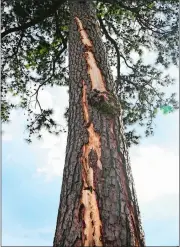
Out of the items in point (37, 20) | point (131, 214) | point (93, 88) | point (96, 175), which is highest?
point (37, 20)

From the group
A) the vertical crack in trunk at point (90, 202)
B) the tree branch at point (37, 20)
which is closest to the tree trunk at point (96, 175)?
the vertical crack in trunk at point (90, 202)

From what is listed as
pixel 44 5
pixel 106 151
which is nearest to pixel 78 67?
pixel 106 151

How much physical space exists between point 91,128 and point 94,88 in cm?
58

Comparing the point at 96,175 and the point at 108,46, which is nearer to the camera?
the point at 96,175

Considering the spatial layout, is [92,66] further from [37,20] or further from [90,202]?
[37,20]

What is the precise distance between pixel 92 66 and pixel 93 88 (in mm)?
492

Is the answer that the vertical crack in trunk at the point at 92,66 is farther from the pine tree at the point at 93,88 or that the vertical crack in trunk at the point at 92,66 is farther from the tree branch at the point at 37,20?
the tree branch at the point at 37,20

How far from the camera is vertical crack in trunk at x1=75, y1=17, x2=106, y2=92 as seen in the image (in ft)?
10.0

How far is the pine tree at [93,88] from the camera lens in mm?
1921

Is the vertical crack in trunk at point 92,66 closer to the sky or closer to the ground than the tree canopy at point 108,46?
closer to the ground

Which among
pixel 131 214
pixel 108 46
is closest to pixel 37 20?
pixel 108 46

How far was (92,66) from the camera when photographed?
338 cm

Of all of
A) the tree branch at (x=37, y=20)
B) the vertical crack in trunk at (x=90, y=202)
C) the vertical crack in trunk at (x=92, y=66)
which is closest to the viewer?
the vertical crack in trunk at (x=90, y=202)

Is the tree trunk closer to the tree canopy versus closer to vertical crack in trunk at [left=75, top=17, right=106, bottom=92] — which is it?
vertical crack in trunk at [left=75, top=17, right=106, bottom=92]
